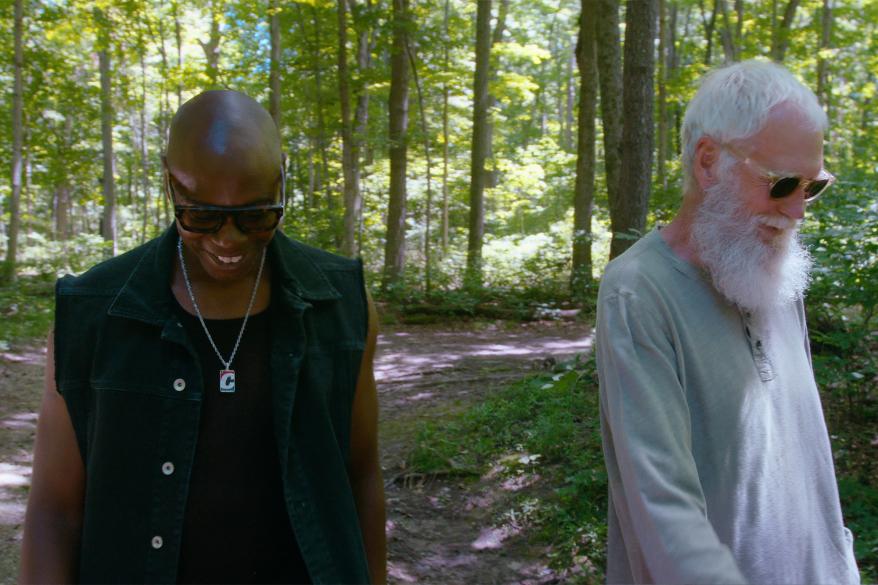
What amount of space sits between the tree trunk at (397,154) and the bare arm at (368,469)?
43.4ft

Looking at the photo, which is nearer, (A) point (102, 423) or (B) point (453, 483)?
(A) point (102, 423)

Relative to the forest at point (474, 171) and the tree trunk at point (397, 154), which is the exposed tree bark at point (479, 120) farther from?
the tree trunk at point (397, 154)

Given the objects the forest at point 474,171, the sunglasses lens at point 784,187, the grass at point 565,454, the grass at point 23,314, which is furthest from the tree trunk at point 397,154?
the sunglasses lens at point 784,187

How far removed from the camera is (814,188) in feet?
6.57

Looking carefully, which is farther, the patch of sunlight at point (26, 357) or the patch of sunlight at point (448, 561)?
the patch of sunlight at point (26, 357)

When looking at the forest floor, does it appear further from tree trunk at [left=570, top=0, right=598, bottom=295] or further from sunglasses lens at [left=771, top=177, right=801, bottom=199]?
→ sunglasses lens at [left=771, top=177, right=801, bottom=199]

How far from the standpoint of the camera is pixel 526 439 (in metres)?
6.62

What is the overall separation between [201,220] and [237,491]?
60cm

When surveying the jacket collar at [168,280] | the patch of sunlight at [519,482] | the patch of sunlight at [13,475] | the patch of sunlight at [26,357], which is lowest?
the patch of sunlight at [13,475]

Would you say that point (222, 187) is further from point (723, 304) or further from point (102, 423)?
point (723, 304)

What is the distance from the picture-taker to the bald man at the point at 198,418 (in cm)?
165

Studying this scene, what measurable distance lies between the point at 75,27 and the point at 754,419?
20.4m

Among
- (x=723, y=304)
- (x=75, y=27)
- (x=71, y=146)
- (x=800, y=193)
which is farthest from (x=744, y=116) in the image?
(x=71, y=146)

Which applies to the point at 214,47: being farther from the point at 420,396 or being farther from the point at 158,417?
the point at 158,417
